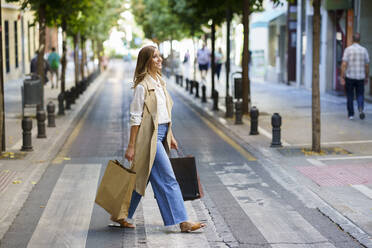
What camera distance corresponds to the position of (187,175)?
723 cm

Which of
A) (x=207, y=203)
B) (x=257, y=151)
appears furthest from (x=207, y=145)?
(x=207, y=203)

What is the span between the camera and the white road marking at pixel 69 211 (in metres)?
7.02

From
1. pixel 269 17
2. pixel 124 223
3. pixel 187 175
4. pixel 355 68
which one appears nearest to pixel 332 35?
pixel 269 17

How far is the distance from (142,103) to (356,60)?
10.8 metres

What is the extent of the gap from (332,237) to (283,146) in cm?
614

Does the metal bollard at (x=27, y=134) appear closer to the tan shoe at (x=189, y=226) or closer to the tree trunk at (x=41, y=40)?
the tan shoe at (x=189, y=226)

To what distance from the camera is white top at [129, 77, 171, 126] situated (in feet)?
22.6

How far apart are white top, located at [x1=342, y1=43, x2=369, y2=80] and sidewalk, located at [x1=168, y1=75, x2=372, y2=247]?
1053mm

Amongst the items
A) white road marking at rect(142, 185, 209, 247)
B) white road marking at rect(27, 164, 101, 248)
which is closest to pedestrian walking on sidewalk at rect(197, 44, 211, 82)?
white road marking at rect(27, 164, 101, 248)

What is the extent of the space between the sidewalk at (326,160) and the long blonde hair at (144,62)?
240 cm

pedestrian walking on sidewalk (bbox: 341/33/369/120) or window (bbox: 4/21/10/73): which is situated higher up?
window (bbox: 4/21/10/73)

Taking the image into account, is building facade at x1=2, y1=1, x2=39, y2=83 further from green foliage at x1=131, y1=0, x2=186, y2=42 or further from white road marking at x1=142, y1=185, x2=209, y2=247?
white road marking at x1=142, y1=185, x2=209, y2=247

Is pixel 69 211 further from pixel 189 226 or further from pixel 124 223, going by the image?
pixel 189 226

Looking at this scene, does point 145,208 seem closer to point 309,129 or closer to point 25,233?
point 25,233
